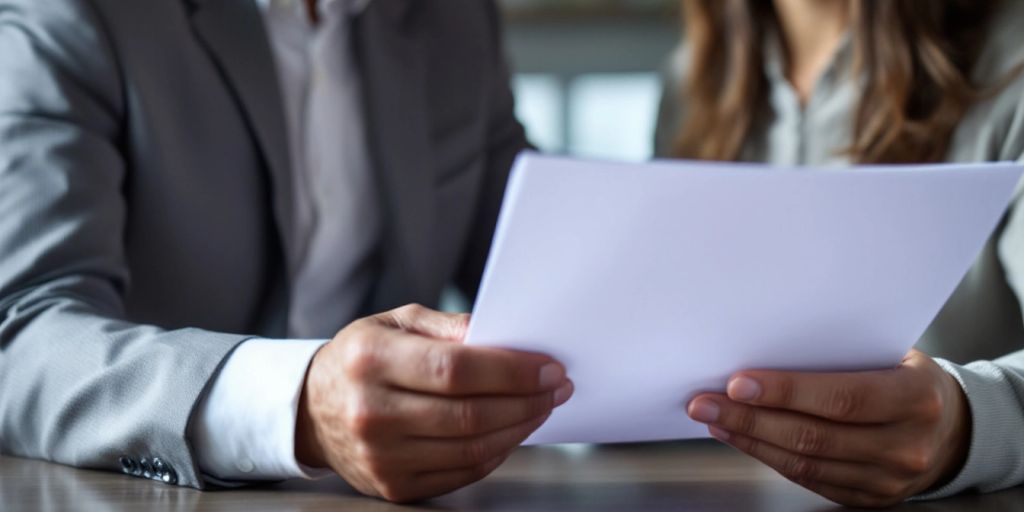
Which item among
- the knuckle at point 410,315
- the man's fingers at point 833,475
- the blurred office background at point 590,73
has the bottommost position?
the blurred office background at point 590,73

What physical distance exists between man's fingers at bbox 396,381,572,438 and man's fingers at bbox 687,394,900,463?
111mm

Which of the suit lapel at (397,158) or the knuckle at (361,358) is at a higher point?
the knuckle at (361,358)

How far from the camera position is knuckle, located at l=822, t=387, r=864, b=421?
69cm

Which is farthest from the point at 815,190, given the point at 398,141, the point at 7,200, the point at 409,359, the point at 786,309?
the point at 398,141

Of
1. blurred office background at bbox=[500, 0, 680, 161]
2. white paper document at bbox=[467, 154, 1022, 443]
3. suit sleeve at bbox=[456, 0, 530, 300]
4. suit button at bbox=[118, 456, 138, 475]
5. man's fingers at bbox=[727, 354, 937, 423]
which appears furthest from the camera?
blurred office background at bbox=[500, 0, 680, 161]

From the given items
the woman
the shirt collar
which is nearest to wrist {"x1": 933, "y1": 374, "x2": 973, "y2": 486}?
the woman

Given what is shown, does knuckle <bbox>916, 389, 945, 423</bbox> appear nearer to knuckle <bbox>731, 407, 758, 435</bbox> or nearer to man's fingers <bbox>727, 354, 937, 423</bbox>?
man's fingers <bbox>727, 354, 937, 423</bbox>

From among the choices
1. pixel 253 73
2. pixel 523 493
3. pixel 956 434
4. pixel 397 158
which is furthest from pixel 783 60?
pixel 523 493

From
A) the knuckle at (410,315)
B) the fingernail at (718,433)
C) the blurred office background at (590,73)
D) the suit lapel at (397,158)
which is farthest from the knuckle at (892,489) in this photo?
the blurred office background at (590,73)

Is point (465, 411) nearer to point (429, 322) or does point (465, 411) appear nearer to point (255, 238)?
point (429, 322)

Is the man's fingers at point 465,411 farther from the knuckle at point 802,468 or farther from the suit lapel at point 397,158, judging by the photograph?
the suit lapel at point 397,158

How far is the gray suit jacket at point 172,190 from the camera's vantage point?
0.82 meters

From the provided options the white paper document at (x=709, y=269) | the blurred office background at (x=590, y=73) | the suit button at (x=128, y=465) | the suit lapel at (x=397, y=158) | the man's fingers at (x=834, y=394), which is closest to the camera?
the white paper document at (x=709, y=269)

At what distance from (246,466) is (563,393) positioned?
25 centimetres
